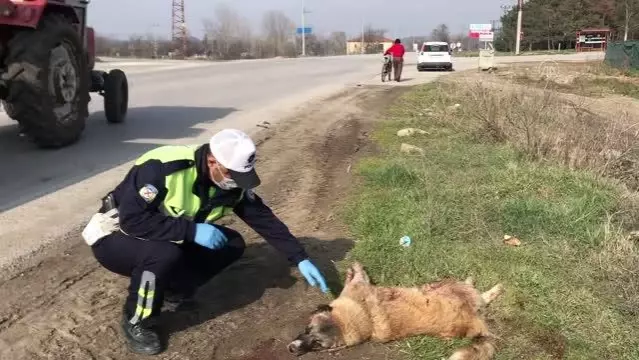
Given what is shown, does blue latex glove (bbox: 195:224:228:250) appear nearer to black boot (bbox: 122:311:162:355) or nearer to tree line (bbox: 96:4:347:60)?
black boot (bbox: 122:311:162:355)

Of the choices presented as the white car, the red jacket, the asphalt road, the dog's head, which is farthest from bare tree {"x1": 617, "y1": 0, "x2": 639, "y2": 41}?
the dog's head

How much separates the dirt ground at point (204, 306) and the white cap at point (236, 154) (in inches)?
34.3

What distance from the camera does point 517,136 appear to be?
7.46m

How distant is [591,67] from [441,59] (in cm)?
660

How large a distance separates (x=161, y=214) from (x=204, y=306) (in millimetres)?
791

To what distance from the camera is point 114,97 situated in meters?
10.4

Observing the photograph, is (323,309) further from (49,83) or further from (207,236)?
(49,83)

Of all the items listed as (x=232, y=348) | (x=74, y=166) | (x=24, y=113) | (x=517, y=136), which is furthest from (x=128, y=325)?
(x=517, y=136)

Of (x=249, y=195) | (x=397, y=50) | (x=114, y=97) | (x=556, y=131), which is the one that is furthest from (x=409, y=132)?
(x=397, y=50)

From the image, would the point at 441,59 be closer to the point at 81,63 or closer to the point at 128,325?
the point at 81,63

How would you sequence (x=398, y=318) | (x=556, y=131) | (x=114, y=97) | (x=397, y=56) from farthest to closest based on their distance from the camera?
1. (x=397, y=56)
2. (x=114, y=97)
3. (x=556, y=131)
4. (x=398, y=318)

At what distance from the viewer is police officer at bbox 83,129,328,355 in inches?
126

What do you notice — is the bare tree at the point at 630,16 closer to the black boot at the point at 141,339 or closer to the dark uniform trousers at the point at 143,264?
the dark uniform trousers at the point at 143,264

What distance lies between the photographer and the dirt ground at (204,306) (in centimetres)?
333
